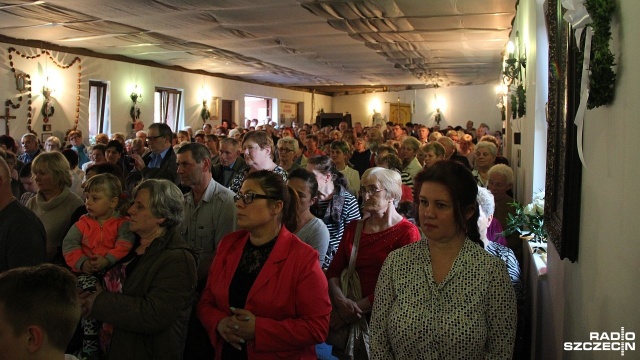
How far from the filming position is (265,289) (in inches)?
105

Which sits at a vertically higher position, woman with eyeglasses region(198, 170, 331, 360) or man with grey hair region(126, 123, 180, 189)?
man with grey hair region(126, 123, 180, 189)

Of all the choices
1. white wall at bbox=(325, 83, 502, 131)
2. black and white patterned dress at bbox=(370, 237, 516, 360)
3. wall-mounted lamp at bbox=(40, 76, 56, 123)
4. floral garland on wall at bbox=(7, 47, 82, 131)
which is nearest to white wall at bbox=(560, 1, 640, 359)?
black and white patterned dress at bbox=(370, 237, 516, 360)

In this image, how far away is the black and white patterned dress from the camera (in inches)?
83.0

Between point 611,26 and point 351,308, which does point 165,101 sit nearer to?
point 351,308

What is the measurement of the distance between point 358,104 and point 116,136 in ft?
59.3

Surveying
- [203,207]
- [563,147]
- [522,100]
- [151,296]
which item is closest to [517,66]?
[522,100]

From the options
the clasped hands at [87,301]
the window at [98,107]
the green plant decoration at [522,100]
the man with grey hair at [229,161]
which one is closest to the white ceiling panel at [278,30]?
the window at [98,107]

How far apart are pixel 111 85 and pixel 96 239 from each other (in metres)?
10.3

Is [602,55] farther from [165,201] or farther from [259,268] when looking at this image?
[165,201]

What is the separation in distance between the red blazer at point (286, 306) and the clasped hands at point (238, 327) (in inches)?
1.2

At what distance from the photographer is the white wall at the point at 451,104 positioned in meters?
21.1

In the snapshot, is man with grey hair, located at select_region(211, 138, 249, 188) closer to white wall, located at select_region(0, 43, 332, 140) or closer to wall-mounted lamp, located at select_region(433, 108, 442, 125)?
white wall, located at select_region(0, 43, 332, 140)

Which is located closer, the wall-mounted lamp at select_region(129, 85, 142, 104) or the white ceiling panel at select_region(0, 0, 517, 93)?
the white ceiling panel at select_region(0, 0, 517, 93)

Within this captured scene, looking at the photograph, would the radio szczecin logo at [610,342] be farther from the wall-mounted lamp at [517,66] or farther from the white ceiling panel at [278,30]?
the white ceiling panel at [278,30]
